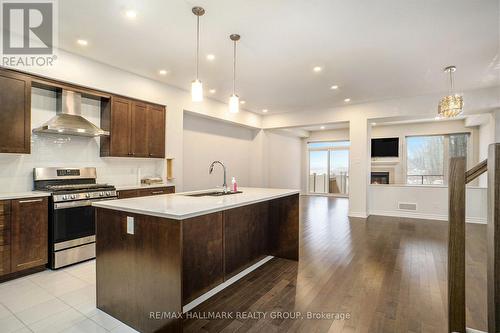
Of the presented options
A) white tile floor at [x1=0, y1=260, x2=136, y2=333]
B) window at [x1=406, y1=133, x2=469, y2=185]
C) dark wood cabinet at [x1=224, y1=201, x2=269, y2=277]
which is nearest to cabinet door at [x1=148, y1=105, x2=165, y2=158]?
white tile floor at [x1=0, y1=260, x2=136, y2=333]

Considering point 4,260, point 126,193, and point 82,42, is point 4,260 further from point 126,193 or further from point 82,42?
point 82,42

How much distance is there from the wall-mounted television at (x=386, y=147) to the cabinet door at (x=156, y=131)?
6.72 meters

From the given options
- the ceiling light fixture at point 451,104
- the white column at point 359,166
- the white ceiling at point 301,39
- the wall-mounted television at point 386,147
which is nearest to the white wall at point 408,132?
the wall-mounted television at point 386,147

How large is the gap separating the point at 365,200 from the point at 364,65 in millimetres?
3460

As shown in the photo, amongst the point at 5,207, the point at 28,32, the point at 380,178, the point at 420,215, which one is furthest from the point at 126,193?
the point at 380,178

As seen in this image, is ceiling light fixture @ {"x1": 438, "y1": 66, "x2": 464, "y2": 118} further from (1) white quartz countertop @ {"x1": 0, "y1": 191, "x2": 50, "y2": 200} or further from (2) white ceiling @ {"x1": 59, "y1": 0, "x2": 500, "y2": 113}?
(1) white quartz countertop @ {"x1": 0, "y1": 191, "x2": 50, "y2": 200}

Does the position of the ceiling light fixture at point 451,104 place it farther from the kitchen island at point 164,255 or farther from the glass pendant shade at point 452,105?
the kitchen island at point 164,255

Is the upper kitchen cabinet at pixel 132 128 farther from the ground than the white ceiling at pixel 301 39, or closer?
closer

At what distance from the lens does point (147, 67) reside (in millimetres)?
4086

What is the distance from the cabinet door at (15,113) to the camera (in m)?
2.93

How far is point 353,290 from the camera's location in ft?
8.35

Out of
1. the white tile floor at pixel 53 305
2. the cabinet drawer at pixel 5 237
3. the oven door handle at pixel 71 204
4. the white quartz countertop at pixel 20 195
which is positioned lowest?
the white tile floor at pixel 53 305

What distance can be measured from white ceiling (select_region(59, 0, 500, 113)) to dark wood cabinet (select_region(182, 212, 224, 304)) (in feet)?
7.04

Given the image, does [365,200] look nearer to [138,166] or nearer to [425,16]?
[425,16]
